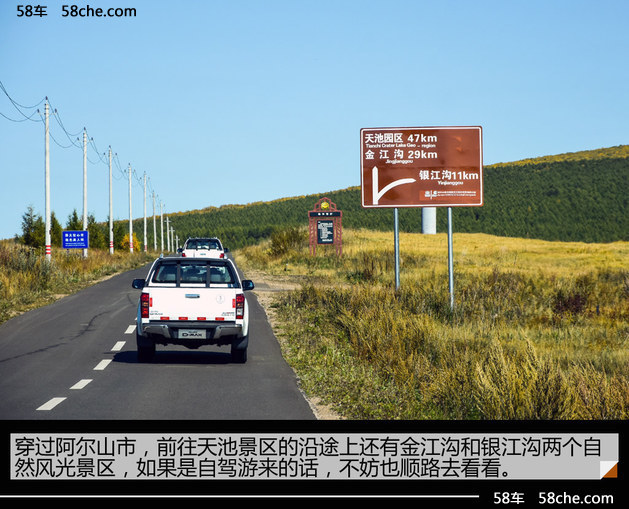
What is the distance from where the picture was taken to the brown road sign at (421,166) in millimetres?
22734

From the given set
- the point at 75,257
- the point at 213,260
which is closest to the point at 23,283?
the point at 75,257

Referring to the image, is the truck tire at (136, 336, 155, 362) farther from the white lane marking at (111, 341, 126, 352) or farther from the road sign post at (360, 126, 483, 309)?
the road sign post at (360, 126, 483, 309)

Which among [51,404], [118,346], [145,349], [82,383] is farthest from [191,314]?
[118,346]

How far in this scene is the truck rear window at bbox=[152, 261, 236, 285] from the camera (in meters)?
13.3

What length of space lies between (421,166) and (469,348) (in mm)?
9409

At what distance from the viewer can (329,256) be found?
170 feet

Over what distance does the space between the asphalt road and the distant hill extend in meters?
103

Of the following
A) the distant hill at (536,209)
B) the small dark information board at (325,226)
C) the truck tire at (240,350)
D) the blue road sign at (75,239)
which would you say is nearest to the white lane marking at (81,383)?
the truck tire at (240,350)

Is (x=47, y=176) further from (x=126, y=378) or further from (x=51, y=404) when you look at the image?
(x=51, y=404)

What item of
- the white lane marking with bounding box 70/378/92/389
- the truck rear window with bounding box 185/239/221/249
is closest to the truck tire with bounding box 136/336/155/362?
the white lane marking with bounding box 70/378/92/389

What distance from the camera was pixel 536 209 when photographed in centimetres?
14312

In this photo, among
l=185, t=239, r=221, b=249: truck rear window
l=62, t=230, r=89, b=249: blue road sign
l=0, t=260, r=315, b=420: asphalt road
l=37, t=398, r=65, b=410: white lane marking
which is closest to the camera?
l=0, t=260, r=315, b=420: asphalt road

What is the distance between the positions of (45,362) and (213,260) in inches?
130

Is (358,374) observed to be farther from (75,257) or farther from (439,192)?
(75,257)
